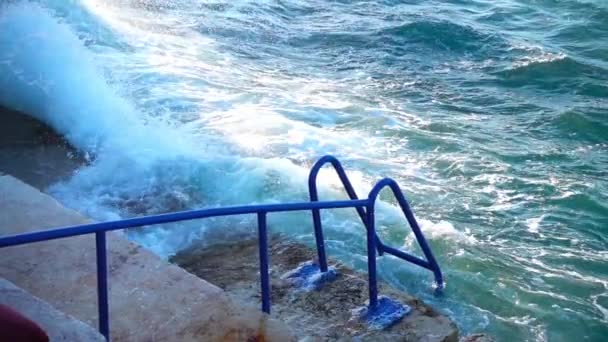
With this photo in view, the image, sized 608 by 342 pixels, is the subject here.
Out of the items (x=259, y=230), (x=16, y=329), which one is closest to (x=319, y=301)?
(x=259, y=230)

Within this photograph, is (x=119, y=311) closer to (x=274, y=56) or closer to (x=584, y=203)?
(x=584, y=203)

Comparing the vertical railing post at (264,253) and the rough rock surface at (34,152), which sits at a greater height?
the vertical railing post at (264,253)

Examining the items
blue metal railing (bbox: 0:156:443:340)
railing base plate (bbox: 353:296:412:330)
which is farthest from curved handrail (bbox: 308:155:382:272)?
railing base plate (bbox: 353:296:412:330)

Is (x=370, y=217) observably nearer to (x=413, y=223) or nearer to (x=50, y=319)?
(x=413, y=223)

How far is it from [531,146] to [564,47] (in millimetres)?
5546

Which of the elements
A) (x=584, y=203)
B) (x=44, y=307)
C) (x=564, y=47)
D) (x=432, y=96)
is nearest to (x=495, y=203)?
(x=584, y=203)

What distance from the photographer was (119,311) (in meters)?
3.91

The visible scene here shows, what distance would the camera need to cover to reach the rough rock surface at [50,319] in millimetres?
2895

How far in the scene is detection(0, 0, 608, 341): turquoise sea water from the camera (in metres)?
A: 6.69

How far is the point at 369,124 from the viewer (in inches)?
395

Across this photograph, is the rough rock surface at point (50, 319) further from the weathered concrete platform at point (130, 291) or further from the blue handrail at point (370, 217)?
the blue handrail at point (370, 217)

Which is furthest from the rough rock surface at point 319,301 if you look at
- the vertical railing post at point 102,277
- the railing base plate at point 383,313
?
the vertical railing post at point 102,277

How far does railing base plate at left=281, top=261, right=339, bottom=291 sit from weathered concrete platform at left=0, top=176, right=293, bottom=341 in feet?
2.99

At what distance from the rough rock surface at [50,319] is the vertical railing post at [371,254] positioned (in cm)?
172
